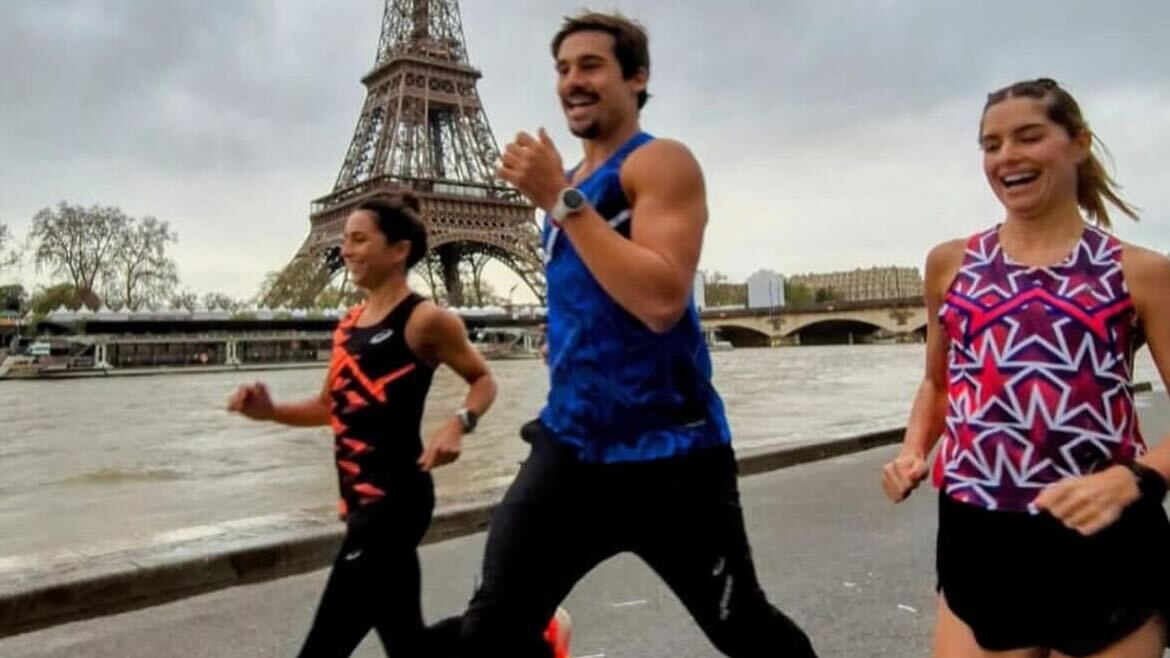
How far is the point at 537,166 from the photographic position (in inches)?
69.9

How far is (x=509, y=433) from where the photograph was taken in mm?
12516

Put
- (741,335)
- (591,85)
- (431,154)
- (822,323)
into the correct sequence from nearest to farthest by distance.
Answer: (591,85) < (431,154) < (822,323) < (741,335)

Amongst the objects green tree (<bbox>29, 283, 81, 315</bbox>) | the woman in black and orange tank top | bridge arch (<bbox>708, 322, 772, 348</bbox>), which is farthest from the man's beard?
bridge arch (<bbox>708, 322, 772, 348</bbox>)

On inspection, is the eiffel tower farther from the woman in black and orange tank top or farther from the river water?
the woman in black and orange tank top

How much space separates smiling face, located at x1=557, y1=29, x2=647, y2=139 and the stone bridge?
7628cm

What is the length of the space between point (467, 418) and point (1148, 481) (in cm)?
167

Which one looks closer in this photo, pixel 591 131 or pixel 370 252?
pixel 591 131

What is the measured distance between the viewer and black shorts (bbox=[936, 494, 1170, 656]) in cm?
156

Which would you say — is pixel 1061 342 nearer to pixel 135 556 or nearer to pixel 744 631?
pixel 744 631

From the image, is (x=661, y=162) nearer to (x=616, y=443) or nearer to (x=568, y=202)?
(x=568, y=202)

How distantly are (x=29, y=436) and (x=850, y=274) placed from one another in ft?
473

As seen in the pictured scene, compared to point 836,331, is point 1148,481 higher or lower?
higher

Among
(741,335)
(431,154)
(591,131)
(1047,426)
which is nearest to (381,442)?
(591,131)

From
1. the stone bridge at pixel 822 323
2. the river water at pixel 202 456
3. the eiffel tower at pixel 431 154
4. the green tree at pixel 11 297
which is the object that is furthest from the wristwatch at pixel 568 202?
the stone bridge at pixel 822 323
